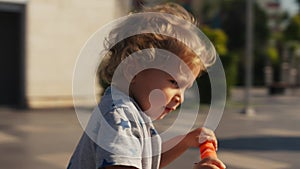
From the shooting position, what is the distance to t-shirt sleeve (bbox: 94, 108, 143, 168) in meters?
1.38

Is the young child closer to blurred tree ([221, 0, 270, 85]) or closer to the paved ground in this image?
the paved ground

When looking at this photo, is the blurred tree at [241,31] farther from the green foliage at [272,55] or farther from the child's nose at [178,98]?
the child's nose at [178,98]

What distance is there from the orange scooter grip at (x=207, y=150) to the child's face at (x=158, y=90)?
15 centimetres

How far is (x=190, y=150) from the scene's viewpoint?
7.41m

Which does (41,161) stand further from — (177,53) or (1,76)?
(1,76)

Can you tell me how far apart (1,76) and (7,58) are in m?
0.60

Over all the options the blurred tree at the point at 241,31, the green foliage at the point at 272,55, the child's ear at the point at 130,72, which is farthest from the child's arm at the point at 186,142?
the green foliage at the point at 272,55

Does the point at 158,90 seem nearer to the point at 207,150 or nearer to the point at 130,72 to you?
the point at 130,72

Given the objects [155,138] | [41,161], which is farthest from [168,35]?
[41,161]

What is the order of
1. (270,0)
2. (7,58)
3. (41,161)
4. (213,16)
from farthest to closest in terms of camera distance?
(270,0) → (213,16) → (7,58) → (41,161)

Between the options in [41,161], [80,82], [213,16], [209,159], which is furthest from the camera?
[213,16]

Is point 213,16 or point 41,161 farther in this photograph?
point 213,16

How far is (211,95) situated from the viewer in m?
1.42

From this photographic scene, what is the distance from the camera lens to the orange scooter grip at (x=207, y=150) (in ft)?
4.73
